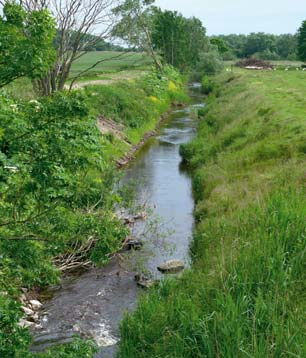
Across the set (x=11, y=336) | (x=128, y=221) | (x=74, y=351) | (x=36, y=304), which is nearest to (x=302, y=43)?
(x=128, y=221)

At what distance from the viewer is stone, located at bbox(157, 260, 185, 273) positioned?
43.4 feet

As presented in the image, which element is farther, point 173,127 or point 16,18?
point 173,127

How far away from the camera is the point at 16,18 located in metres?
6.30

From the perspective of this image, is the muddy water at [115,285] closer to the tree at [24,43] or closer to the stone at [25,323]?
the stone at [25,323]

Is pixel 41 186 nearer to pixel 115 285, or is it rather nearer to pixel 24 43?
pixel 24 43

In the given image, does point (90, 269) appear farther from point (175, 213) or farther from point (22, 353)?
point (22, 353)

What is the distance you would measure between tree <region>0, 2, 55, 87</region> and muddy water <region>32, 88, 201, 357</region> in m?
6.00

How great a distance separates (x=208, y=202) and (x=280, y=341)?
10515mm

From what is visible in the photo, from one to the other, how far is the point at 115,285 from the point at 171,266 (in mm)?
1586

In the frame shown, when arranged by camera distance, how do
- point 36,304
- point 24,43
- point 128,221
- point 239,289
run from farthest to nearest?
point 128,221, point 36,304, point 239,289, point 24,43

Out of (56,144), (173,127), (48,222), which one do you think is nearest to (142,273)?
(48,222)

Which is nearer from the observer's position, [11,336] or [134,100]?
[11,336]

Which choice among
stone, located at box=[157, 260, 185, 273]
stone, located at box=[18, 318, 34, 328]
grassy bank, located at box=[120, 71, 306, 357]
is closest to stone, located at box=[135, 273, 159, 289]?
stone, located at box=[157, 260, 185, 273]

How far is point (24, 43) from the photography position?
6.10 m
